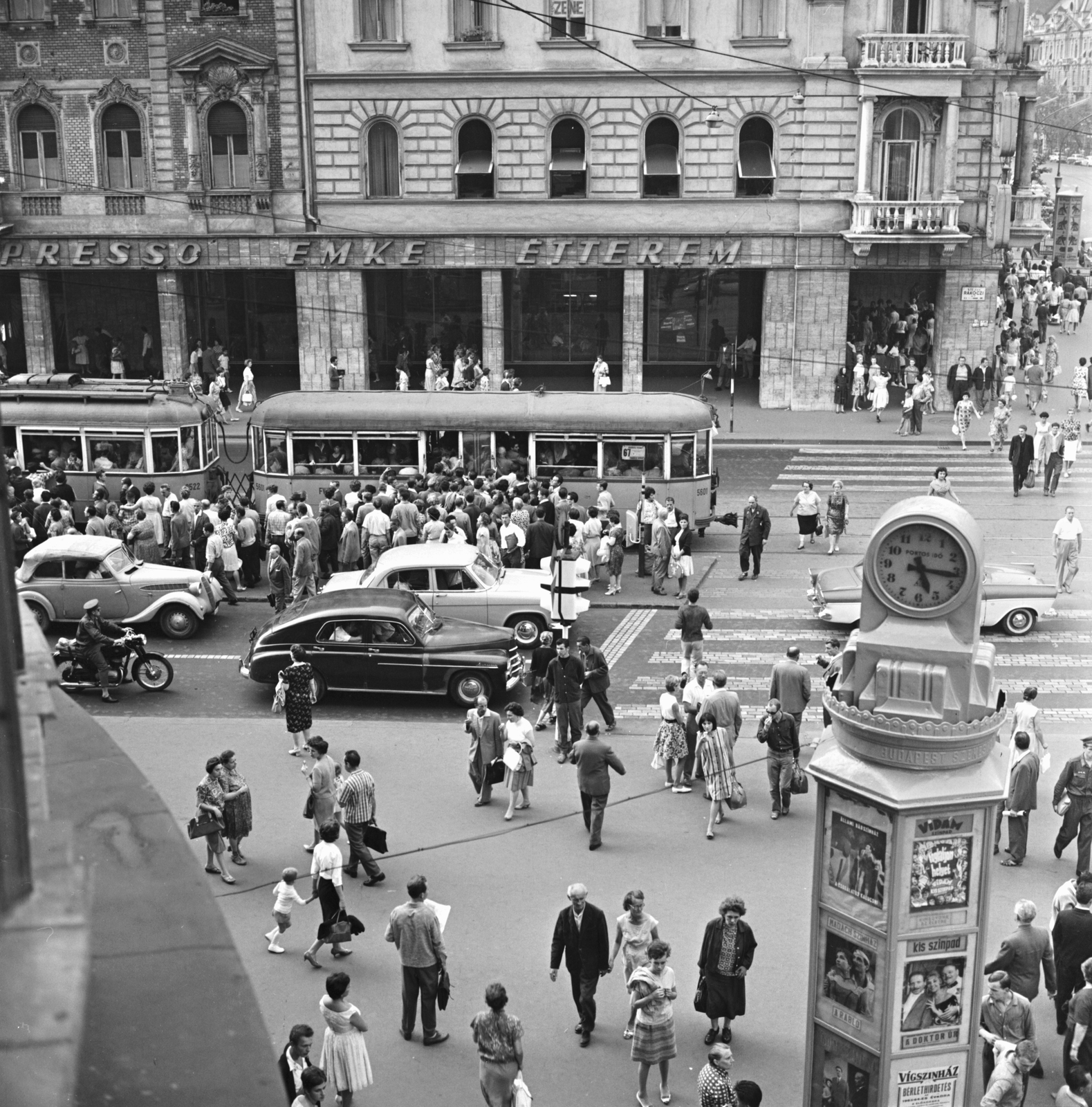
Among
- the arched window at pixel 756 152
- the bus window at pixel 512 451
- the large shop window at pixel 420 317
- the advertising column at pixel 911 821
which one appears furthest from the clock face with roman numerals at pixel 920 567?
the large shop window at pixel 420 317

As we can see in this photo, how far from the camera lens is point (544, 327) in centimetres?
4772

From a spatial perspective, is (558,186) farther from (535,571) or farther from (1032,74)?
(535,571)

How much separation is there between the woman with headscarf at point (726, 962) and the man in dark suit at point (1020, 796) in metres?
4.29

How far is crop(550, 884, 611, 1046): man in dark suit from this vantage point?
38.4 ft

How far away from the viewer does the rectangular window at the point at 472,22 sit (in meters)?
42.3

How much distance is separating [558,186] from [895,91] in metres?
9.81

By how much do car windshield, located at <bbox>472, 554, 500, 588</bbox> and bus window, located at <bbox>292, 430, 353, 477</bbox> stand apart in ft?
28.1

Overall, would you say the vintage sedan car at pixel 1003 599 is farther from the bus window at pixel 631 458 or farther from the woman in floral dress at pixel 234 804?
the woman in floral dress at pixel 234 804

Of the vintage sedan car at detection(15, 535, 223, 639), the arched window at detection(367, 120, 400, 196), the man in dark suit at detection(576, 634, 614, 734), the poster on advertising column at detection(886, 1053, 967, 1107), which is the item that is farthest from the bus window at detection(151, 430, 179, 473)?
the poster on advertising column at detection(886, 1053, 967, 1107)

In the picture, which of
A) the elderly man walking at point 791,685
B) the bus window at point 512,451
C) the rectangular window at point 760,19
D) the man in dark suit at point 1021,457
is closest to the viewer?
the elderly man walking at point 791,685

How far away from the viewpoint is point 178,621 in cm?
2344

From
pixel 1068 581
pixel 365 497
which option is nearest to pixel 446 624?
pixel 365 497

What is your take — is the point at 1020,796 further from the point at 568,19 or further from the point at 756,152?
the point at 568,19

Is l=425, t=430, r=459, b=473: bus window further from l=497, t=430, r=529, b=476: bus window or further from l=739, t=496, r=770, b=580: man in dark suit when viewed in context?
l=739, t=496, r=770, b=580: man in dark suit
